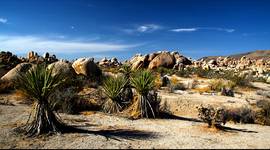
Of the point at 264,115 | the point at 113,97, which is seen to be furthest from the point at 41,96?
the point at 264,115

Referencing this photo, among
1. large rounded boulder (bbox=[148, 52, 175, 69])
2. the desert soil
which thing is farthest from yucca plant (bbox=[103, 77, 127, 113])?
large rounded boulder (bbox=[148, 52, 175, 69])

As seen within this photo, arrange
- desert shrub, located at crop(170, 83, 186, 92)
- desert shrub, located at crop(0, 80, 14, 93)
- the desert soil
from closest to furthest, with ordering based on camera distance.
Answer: the desert soil < desert shrub, located at crop(0, 80, 14, 93) < desert shrub, located at crop(170, 83, 186, 92)

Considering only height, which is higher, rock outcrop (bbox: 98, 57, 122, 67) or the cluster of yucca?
rock outcrop (bbox: 98, 57, 122, 67)

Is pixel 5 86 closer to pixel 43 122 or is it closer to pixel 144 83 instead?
pixel 144 83

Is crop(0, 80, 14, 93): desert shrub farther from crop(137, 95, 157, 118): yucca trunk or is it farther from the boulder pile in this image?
the boulder pile

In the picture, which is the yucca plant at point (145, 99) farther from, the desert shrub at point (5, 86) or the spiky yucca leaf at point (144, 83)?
the desert shrub at point (5, 86)

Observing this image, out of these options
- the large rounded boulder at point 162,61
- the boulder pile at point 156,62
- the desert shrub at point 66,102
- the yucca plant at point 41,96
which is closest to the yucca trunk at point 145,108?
the desert shrub at point 66,102

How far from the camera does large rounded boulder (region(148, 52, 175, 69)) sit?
48912 mm

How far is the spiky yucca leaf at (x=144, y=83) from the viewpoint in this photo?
13820 millimetres

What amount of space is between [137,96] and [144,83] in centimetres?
111

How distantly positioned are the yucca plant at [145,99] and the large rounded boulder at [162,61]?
34409 mm

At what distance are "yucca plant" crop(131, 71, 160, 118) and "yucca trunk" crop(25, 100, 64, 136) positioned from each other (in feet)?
15.0

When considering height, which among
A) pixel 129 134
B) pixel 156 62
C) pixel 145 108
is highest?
pixel 156 62

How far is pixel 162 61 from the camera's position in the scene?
50.3m
